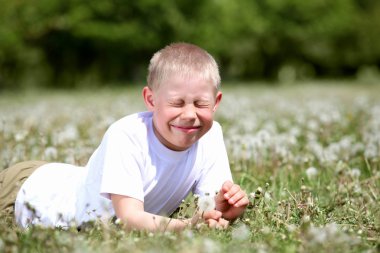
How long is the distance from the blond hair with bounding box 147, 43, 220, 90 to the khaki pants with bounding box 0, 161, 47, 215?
4.17 feet

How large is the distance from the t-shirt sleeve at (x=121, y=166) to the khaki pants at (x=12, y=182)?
2.98ft

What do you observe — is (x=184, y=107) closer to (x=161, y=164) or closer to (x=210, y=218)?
(x=161, y=164)

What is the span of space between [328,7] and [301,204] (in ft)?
157

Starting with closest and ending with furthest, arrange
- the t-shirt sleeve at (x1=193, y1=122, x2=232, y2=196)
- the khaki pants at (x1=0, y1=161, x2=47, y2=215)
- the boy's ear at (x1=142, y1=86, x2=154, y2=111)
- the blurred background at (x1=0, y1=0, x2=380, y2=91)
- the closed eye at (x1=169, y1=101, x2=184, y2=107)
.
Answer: the closed eye at (x1=169, y1=101, x2=184, y2=107), the boy's ear at (x1=142, y1=86, x2=154, y2=111), the t-shirt sleeve at (x1=193, y1=122, x2=232, y2=196), the khaki pants at (x1=0, y1=161, x2=47, y2=215), the blurred background at (x1=0, y1=0, x2=380, y2=91)

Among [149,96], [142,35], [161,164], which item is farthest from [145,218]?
[142,35]

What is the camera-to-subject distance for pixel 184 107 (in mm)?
3471

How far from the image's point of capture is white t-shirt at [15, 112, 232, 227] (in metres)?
3.50

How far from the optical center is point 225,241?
10.3ft

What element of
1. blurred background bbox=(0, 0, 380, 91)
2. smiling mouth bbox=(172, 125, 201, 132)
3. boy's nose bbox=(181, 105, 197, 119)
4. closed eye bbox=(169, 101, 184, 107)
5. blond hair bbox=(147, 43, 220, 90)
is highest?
blond hair bbox=(147, 43, 220, 90)

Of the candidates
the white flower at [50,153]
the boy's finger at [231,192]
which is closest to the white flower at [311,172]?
the boy's finger at [231,192]

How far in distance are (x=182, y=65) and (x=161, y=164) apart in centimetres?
61

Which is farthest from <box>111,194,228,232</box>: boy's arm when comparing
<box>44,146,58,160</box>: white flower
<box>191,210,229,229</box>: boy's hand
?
<box>44,146,58,160</box>: white flower

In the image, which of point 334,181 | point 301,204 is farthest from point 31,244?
point 334,181

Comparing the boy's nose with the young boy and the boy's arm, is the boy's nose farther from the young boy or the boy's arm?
the boy's arm
